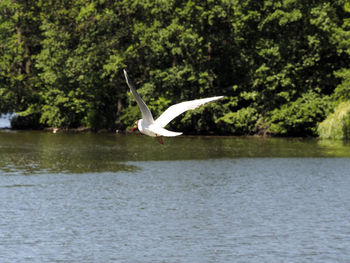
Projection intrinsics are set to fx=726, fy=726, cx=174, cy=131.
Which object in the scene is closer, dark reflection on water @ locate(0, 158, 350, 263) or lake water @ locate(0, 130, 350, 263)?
dark reflection on water @ locate(0, 158, 350, 263)

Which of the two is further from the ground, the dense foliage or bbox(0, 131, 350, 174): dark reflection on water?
the dense foliage

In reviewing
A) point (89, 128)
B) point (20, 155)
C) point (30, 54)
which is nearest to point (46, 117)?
point (89, 128)

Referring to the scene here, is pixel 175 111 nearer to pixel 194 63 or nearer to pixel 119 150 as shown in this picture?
pixel 119 150

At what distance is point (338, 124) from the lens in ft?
156

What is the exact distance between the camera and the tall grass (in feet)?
155

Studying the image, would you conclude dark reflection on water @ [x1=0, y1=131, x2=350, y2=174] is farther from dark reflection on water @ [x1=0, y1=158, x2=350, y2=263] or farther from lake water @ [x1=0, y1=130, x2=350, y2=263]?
dark reflection on water @ [x1=0, y1=158, x2=350, y2=263]

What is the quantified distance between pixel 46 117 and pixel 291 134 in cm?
1931

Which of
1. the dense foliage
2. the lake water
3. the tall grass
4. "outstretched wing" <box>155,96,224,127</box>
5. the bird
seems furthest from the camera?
the dense foliage

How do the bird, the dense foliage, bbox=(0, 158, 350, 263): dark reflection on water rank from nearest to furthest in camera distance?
the bird < bbox=(0, 158, 350, 263): dark reflection on water < the dense foliage

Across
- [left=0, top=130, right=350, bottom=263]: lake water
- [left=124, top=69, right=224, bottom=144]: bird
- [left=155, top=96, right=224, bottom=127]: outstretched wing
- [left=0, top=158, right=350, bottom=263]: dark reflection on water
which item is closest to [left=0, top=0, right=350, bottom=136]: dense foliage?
[left=0, top=130, right=350, bottom=263]: lake water

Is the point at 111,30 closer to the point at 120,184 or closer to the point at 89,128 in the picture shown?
the point at 89,128

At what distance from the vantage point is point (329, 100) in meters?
51.3

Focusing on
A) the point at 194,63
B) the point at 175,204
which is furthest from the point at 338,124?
the point at 175,204

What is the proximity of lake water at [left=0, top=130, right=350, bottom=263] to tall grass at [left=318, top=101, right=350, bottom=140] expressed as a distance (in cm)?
391
